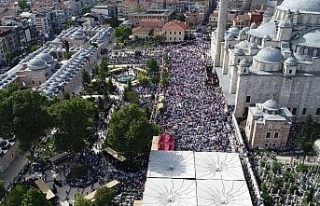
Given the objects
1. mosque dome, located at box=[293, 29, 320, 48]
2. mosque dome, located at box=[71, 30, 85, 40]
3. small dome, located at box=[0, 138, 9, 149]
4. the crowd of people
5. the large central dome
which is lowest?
the crowd of people

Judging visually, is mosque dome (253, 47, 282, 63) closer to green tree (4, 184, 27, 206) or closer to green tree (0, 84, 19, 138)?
green tree (0, 84, 19, 138)

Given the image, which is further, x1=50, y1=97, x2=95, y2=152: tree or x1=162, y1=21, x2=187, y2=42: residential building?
x1=162, y1=21, x2=187, y2=42: residential building

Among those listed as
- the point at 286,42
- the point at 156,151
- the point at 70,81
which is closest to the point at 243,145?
the point at 156,151

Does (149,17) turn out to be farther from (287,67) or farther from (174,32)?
(287,67)

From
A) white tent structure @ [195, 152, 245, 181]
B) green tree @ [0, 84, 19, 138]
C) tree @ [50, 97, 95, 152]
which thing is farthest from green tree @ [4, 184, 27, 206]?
white tent structure @ [195, 152, 245, 181]

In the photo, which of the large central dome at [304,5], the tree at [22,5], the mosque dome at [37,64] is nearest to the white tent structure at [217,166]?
the large central dome at [304,5]

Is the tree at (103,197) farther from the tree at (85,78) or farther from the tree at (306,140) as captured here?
the tree at (85,78)

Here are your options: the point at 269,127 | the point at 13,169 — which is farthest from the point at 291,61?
the point at 13,169
